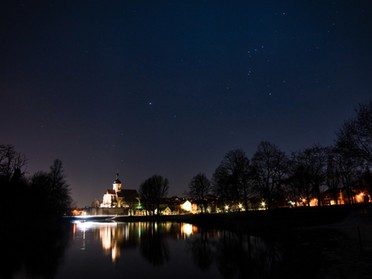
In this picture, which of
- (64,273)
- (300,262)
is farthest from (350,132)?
(64,273)

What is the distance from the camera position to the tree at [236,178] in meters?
61.2

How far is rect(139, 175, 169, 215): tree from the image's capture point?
108m

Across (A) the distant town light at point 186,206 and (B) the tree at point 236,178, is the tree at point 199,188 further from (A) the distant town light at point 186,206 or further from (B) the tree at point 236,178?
(A) the distant town light at point 186,206

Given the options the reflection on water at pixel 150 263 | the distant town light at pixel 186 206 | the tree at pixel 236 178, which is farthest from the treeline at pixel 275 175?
the distant town light at pixel 186 206

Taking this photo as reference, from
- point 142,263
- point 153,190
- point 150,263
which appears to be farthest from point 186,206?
point 142,263

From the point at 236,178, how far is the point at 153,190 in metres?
54.0

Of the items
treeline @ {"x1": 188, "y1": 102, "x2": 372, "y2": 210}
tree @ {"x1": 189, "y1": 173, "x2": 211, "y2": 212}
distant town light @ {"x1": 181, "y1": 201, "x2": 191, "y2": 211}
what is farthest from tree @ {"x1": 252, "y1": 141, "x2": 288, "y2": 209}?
distant town light @ {"x1": 181, "y1": 201, "x2": 191, "y2": 211}

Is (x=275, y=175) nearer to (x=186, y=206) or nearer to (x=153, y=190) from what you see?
(x=153, y=190)

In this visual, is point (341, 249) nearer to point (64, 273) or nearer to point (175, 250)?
point (175, 250)

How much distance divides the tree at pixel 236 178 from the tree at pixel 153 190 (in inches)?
1862

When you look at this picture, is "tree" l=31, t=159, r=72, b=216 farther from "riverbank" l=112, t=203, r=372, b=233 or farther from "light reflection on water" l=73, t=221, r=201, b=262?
"riverbank" l=112, t=203, r=372, b=233

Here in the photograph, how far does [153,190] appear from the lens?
4277 inches

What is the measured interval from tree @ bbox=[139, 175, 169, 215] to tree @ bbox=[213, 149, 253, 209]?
47297 millimetres

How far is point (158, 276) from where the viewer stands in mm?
17672
